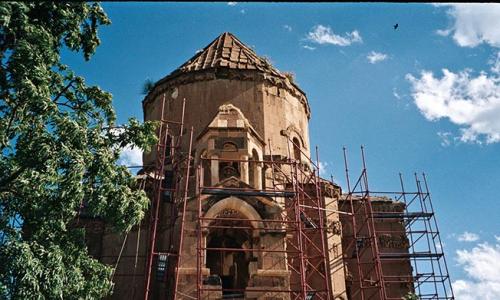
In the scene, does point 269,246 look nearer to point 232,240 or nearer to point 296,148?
point 232,240

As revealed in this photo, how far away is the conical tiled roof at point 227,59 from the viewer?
892 inches

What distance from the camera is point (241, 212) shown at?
1595 cm

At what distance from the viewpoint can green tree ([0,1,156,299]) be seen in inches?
412

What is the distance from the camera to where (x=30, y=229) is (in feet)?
36.9

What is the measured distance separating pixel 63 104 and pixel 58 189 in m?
2.86

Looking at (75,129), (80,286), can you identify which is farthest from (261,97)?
(80,286)

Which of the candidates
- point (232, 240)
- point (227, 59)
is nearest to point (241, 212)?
point (232, 240)

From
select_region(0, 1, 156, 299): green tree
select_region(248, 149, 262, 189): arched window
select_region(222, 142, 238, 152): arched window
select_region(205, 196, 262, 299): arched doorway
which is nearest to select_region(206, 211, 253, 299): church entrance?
select_region(205, 196, 262, 299): arched doorway

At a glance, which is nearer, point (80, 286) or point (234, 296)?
point (80, 286)

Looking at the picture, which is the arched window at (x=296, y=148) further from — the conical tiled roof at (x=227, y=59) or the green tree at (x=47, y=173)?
the green tree at (x=47, y=173)

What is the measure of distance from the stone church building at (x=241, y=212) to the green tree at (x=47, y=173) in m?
2.42

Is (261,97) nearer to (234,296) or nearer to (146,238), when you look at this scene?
(146,238)

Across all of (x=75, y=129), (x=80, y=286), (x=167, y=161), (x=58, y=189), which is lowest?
(x=80, y=286)

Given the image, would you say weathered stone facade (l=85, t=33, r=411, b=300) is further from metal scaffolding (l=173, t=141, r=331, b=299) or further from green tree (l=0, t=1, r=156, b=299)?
green tree (l=0, t=1, r=156, b=299)
